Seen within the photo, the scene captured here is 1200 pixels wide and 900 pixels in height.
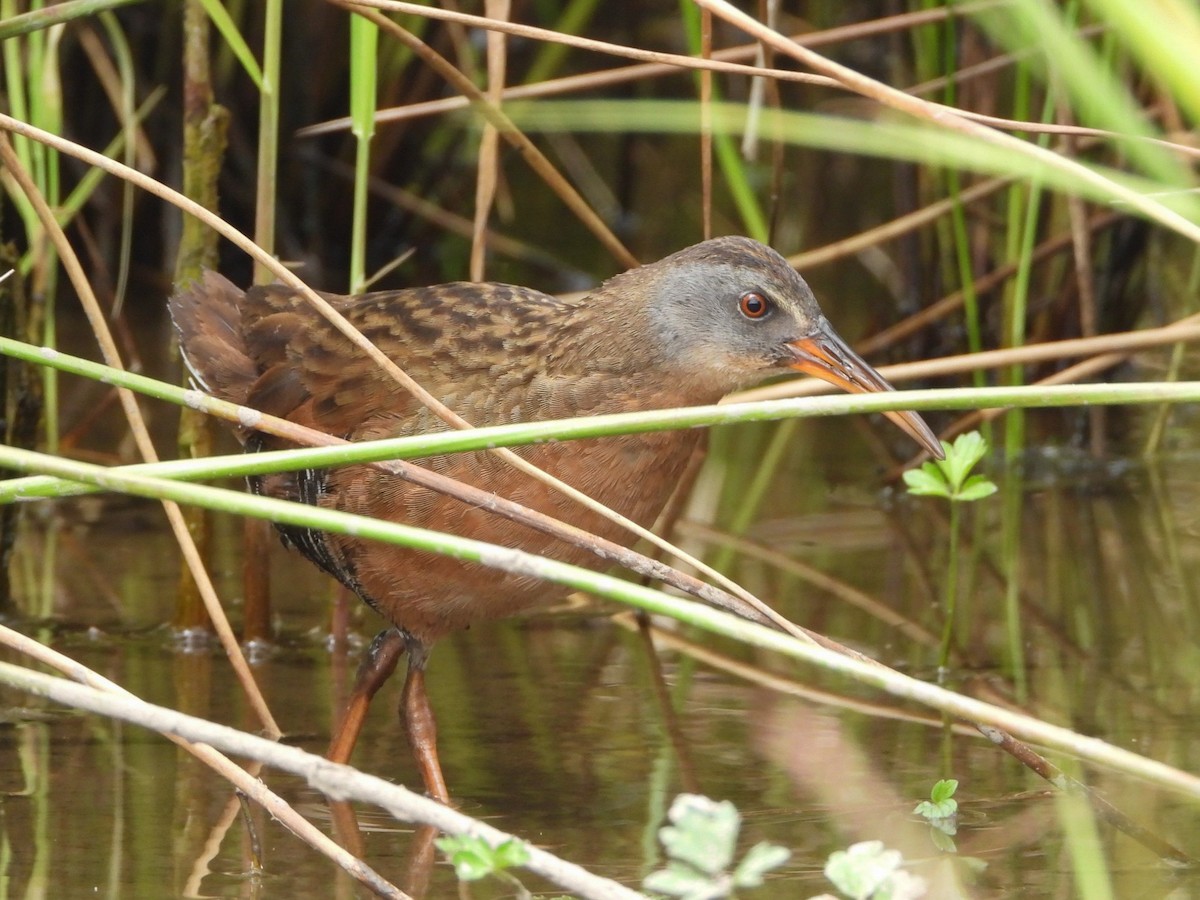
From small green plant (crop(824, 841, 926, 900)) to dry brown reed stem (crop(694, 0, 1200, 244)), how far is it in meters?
0.73

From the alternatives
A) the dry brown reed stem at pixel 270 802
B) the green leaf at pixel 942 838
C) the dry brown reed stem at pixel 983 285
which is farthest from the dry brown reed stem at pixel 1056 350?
the dry brown reed stem at pixel 983 285

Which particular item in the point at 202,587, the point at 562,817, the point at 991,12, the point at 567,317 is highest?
the point at 991,12

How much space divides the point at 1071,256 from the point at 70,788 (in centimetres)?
305

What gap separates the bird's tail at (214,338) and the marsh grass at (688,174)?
0.17 metres

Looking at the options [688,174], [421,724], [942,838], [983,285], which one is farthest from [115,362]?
[688,174]

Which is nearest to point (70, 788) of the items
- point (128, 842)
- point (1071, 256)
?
point (128, 842)

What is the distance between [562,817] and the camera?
2779 mm

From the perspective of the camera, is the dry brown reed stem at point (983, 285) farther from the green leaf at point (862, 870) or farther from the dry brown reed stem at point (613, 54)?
the green leaf at point (862, 870)

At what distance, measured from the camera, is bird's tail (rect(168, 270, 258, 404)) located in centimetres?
335

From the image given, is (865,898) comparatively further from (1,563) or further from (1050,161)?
(1,563)

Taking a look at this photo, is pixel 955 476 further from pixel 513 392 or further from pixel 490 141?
pixel 490 141

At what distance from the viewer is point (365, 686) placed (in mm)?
3092

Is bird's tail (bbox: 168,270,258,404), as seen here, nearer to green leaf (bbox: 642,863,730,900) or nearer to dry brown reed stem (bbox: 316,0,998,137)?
dry brown reed stem (bbox: 316,0,998,137)

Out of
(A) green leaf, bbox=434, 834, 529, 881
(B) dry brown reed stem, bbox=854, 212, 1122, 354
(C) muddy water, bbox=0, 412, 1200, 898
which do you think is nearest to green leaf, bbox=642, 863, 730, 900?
(A) green leaf, bbox=434, 834, 529, 881
